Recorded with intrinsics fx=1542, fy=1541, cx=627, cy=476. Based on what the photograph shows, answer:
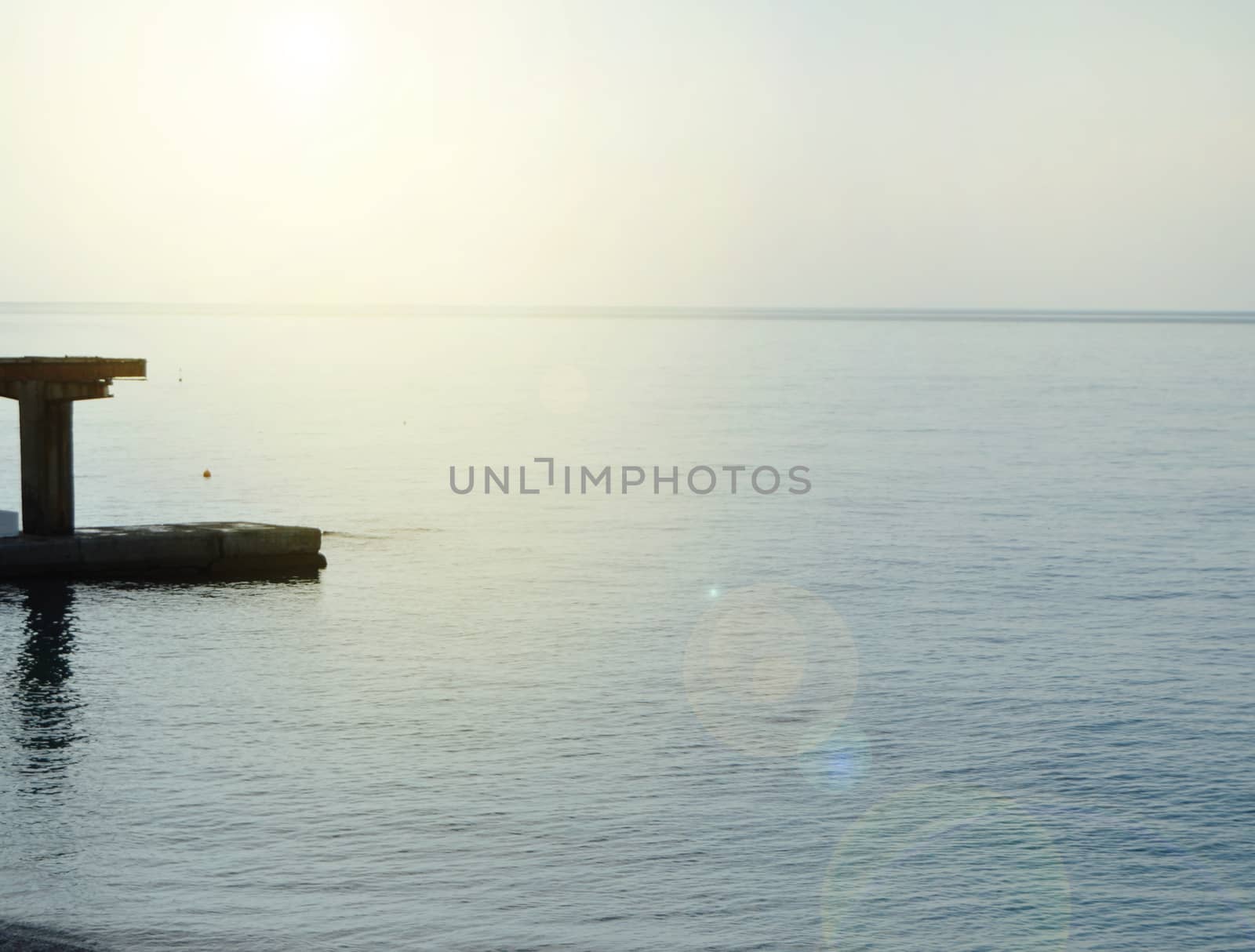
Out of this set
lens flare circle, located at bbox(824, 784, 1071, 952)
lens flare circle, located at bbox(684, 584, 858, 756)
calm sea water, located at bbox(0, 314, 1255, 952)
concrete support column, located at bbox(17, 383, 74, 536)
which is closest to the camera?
lens flare circle, located at bbox(824, 784, 1071, 952)

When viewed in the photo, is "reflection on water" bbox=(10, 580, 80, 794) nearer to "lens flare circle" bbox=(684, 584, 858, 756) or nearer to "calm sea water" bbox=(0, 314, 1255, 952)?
"calm sea water" bbox=(0, 314, 1255, 952)

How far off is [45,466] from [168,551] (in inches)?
224

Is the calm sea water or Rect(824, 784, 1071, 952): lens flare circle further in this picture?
the calm sea water

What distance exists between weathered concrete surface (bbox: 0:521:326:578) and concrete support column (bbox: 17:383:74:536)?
78 cm

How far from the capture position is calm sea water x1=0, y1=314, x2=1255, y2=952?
2678 cm

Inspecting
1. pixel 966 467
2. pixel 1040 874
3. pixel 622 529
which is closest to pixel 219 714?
pixel 1040 874

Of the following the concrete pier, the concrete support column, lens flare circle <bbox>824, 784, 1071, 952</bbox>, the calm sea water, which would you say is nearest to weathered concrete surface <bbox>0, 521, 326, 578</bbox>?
the concrete pier

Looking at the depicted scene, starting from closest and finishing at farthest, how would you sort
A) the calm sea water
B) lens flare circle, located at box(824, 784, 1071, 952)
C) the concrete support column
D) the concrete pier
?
lens flare circle, located at box(824, 784, 1071, 952) → the calm sea water → the concrete pier → the concrete support column

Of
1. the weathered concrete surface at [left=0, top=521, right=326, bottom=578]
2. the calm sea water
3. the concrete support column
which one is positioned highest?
the concrete support column

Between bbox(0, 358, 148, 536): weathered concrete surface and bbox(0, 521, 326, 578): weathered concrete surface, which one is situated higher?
bbox(0, 358, 148, 536): weathered concrete surface

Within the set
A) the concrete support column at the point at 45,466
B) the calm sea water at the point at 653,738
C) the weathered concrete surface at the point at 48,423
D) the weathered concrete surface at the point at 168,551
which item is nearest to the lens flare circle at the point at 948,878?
the calm sea water at the point at 653,738

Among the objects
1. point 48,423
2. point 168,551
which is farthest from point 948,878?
point 48,423

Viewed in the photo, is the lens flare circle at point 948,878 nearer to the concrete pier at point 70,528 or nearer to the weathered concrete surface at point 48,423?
the concrete pier at point 70,528

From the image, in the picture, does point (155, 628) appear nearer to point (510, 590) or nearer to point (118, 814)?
point (510, 590)
